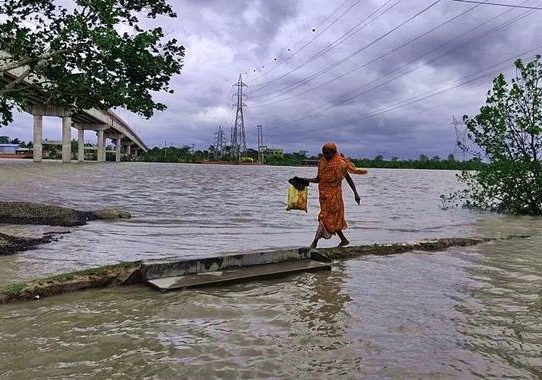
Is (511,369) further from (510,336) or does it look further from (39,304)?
(39,304)

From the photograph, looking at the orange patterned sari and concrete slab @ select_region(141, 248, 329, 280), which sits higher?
the orange patterned sari

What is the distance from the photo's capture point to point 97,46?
10.8 m

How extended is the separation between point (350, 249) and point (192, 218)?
29.1ft

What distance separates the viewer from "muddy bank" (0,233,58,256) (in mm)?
9011

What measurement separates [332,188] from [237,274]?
2.79 meters

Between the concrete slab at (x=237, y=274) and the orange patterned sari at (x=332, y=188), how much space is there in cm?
139

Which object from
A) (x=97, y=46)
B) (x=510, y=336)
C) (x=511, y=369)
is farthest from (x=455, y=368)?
(x=97, y=46)

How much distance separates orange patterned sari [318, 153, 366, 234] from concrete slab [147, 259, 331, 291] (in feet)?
4.55

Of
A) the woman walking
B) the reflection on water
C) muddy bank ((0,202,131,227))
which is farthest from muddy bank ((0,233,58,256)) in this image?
the woman walking

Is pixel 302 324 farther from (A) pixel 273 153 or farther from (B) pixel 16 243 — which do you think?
(A) pixel 273 153

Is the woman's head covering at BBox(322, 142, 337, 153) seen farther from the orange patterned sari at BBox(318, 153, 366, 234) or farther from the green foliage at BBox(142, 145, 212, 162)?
the green foliage at BBox(142, 145, 212, 162)

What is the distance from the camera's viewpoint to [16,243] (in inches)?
381

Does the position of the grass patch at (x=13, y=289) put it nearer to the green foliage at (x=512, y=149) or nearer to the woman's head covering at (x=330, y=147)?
the woman's head covering at (x=330, y=147)

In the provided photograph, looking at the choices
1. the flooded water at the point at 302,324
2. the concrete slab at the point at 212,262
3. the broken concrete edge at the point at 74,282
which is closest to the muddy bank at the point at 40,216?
the flooded water at the point at 302,324
